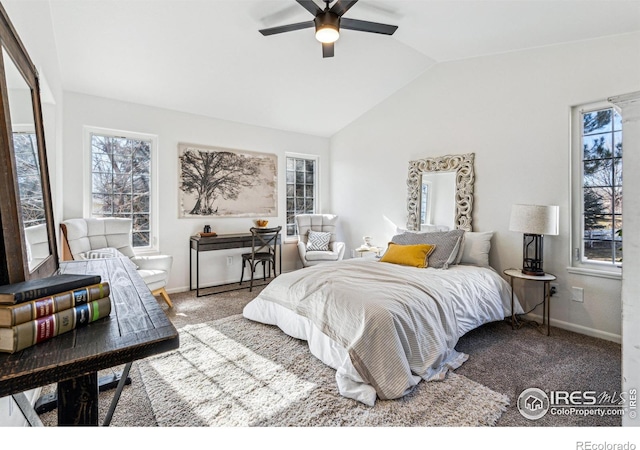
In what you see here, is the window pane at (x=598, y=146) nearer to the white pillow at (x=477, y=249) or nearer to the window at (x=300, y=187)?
the white pillow at (x=477, y=249)

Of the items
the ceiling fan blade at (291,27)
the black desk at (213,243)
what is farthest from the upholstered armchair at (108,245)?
the ceiling fan blade at (291,27)

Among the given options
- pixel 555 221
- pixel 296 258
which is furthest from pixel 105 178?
pixel 555 221

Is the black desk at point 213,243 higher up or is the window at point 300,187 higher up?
the window at point 300,187

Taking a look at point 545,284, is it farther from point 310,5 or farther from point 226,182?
point 226,182

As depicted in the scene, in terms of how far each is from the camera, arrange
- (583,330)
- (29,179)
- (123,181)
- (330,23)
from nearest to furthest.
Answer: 1. (29,179)
2. (330,23)
3. (583,330)
4. (123,181)

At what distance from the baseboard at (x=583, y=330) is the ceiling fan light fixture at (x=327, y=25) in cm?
330

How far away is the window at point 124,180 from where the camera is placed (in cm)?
380

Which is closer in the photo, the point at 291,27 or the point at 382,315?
the point at 382,315

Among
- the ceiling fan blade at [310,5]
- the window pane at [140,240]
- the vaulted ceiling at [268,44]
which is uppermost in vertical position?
the vaulted ceiling at [268,44]

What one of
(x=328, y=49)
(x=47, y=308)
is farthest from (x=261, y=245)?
(x=47, y=308)

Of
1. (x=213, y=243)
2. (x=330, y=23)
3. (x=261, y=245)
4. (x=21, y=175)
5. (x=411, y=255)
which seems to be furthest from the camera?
(x=261, y=245)

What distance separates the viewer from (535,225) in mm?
2908

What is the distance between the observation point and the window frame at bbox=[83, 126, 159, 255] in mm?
3695

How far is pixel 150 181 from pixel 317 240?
2.48 metres
